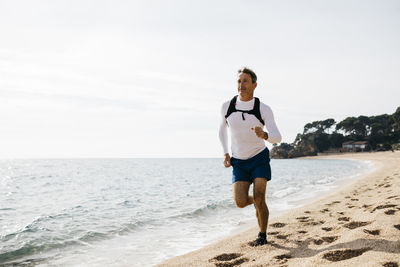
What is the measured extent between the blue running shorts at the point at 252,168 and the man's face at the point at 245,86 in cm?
90

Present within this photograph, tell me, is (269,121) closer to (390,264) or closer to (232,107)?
(232,107)

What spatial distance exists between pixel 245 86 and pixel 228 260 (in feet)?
8.11

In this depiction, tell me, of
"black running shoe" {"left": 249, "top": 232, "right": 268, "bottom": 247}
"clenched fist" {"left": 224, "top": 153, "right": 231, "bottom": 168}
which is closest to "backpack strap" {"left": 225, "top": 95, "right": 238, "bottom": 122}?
"clenched fist" {"left": 224, "top": 153, "right": 231, "bottom": 168}

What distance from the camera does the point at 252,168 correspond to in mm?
4426

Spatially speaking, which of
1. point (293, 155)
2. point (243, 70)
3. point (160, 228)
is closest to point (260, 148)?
point (243, 70)

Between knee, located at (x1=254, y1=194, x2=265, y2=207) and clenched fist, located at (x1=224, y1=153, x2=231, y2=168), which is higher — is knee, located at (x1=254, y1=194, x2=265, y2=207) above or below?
below

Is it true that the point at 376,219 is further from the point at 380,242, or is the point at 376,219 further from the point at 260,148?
the point at 260,148

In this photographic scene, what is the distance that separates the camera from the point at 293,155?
126625 mm

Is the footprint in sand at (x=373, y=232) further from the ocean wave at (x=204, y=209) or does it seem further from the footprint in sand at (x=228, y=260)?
the ocean wave at (x=204, y=209)

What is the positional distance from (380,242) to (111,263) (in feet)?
13.2

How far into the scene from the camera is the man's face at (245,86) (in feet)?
14.3

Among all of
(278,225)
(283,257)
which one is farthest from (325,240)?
(278,225)

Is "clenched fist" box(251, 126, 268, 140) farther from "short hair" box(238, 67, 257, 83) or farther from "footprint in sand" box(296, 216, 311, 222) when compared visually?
"footprint in sand" box(296, 216, 311, 222)

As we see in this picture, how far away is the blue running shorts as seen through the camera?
4.35 metres
